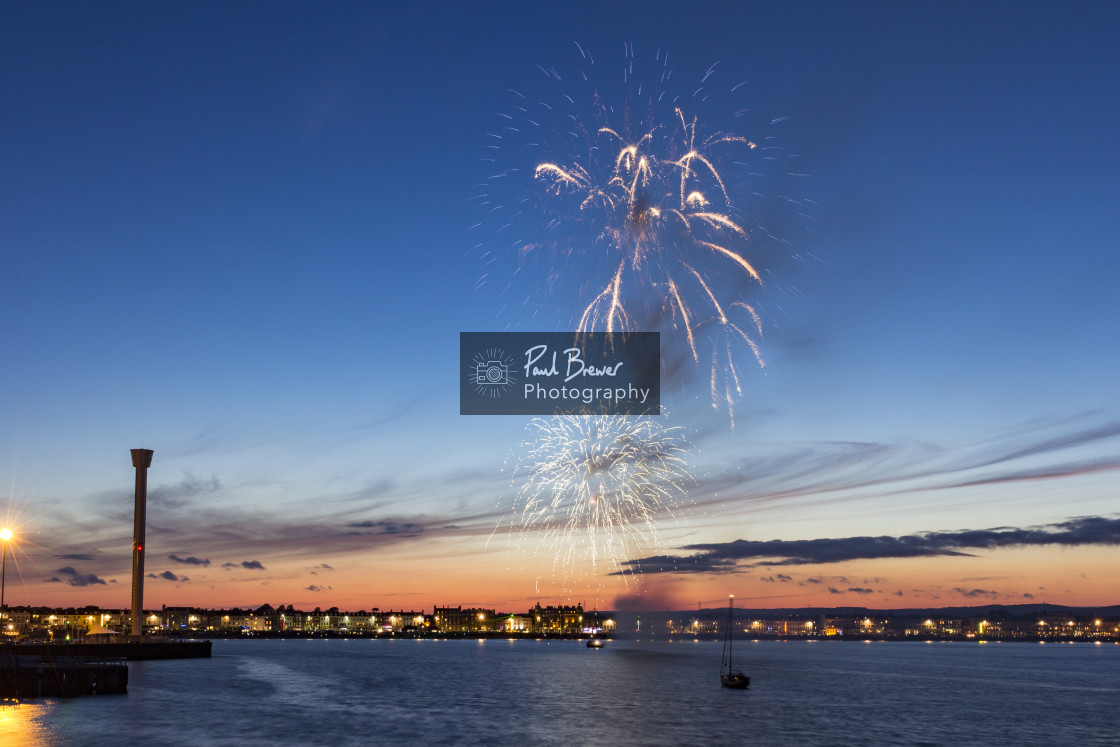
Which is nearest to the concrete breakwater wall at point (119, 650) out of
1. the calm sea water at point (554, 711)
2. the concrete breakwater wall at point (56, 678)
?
the calm sea water at point (554, 711)

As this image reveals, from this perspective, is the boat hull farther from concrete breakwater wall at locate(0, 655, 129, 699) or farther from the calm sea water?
concrete breakwater wall at locate(0, 655, 129, 699)

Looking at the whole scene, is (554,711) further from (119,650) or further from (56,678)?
A: (119,650)

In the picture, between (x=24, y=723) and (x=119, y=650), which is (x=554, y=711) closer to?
(x=24, y=723)

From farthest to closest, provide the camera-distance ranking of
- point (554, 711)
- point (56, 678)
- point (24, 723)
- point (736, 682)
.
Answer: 1. point (736, 682)
2. point (554, 711)
3. point (56, 678)
4. point (24, 723)

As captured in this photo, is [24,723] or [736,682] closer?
[24,723]

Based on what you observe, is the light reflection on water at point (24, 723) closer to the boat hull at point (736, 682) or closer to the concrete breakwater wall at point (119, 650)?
the concrete breakwater wall at point (119, 650)

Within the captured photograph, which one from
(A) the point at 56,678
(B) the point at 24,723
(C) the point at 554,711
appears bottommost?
(C) the point at 554,711

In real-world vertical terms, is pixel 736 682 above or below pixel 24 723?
below

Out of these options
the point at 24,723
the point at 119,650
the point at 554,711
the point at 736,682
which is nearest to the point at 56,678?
the point at 24,723

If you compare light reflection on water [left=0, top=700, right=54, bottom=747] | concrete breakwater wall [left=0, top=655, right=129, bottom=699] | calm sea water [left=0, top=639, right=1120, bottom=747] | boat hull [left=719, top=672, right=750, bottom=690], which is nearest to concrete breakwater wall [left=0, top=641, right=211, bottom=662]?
calm sea water [left=0, top=639, right=1120, bottom=747]

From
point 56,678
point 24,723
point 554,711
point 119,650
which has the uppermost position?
point 24,723

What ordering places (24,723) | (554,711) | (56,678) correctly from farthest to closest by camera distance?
(554,711) < (56,678) < (24,723)

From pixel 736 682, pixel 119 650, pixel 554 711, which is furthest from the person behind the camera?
pixel 119 650

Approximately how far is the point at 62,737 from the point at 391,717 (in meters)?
28.6
